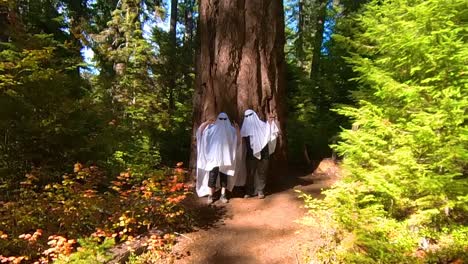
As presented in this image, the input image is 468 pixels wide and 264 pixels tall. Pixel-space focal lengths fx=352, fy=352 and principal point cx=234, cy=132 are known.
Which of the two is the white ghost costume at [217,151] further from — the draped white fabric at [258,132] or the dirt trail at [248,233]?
the dirt trail at [248,233]

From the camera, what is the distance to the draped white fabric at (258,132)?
6.84 m

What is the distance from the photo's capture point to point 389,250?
12.5 ft

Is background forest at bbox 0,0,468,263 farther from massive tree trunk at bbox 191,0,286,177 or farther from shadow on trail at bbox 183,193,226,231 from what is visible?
massive tree trunk at bbox 191,0,286,177

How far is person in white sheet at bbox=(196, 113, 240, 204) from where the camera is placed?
6480 millimetres

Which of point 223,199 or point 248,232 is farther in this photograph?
point 223,199

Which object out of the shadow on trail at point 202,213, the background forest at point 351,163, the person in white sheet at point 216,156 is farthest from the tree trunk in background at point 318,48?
the shadow on trail at point 202,213

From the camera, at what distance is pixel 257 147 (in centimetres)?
681

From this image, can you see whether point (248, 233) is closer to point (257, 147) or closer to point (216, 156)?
point (216, 156)

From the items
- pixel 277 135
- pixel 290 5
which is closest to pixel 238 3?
pixel 277 135

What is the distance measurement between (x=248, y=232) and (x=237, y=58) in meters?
3.63

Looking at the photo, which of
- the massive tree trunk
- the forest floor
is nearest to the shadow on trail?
the forest floor

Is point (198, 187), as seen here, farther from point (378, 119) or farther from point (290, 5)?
point (290, 5)

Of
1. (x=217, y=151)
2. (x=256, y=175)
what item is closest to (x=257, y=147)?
(x=256, y=175)

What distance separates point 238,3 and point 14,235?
575 centimetres
